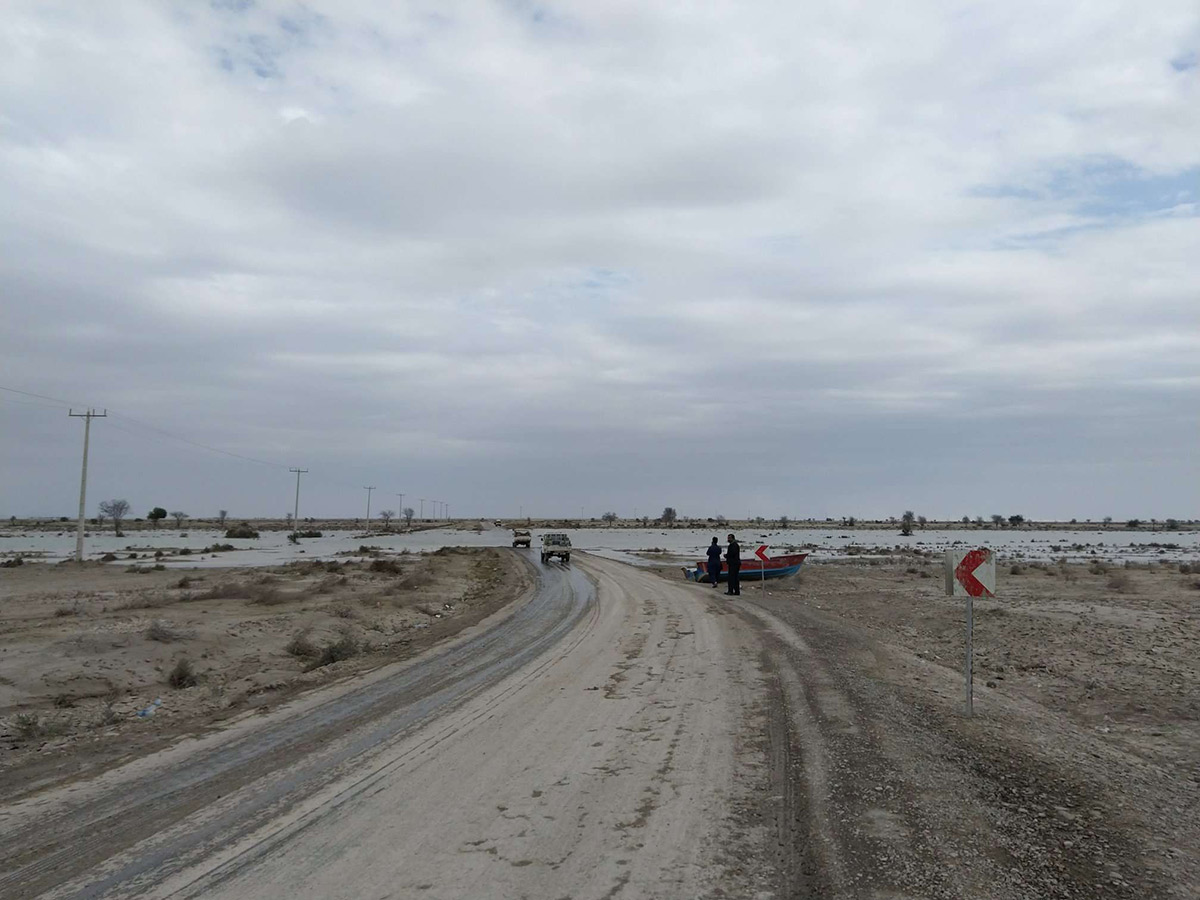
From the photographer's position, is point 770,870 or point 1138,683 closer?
point 770,870

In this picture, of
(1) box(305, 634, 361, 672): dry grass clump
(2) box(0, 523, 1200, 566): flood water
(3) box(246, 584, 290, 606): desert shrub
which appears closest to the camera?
(1) box(305, 634, 361, 672): dry grass clump

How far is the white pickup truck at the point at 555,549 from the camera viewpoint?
52.4 metres

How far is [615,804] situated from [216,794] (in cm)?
340

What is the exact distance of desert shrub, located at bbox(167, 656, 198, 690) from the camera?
44.0ft

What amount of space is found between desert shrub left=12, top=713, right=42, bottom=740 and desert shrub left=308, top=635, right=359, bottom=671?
15.3 ft

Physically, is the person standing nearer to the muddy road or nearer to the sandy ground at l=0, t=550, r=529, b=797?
the sandy ground at l=0, t=550, r=529, b=797

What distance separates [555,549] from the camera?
54.8 metres

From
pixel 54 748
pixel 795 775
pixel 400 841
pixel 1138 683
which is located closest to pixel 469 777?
pixel 400 841

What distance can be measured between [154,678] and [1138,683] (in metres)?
15.4

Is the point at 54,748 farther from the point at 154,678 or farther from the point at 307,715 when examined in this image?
the point at 154,678

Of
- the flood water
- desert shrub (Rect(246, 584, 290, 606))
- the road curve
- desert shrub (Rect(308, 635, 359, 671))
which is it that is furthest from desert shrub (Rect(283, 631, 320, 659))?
the flood water

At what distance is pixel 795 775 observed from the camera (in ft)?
24.4

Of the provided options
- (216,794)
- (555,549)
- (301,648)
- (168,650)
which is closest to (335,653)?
(301,648)

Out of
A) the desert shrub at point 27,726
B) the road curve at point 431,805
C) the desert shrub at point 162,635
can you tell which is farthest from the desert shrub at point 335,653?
the desert shrub at point 27,726
